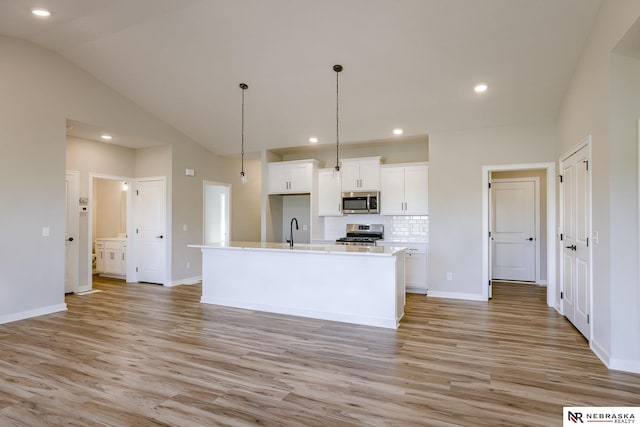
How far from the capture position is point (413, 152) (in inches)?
254

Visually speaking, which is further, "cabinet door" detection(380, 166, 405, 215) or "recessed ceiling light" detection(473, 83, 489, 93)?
"cabinet door" detection(380, 166, 405, 215)

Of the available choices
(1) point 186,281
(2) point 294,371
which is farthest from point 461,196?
(1) point 186,281

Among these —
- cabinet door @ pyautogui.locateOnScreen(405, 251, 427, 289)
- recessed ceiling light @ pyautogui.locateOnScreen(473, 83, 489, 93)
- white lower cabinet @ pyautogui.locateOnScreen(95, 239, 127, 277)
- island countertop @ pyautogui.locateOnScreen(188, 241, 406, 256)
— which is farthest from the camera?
white lower cabinet @ pyautogui.locateOnScreen(95, 239, 127, 277)

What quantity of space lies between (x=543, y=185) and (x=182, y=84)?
6.79 meters

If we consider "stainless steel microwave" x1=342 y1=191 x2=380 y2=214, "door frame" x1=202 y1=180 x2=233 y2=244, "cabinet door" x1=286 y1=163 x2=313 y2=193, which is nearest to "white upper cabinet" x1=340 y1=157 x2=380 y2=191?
"stainless steel microwave" x1=342 y1=191 x2=380 y2=214

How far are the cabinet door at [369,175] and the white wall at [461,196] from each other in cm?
96

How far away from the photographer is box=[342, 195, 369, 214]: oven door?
6328 millimetres

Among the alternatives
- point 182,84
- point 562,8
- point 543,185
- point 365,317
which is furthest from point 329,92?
point 543,185

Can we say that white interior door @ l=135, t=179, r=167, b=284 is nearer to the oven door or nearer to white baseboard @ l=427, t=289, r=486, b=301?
the oven door

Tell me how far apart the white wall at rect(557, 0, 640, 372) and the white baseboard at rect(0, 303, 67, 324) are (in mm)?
6272

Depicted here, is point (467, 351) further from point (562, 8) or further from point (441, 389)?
point (562, 8)

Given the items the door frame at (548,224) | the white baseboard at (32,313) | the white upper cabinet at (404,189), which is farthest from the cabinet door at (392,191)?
the white baseboard at (32,313)

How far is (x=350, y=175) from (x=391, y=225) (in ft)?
3.95

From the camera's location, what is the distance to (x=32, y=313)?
4512 mm
